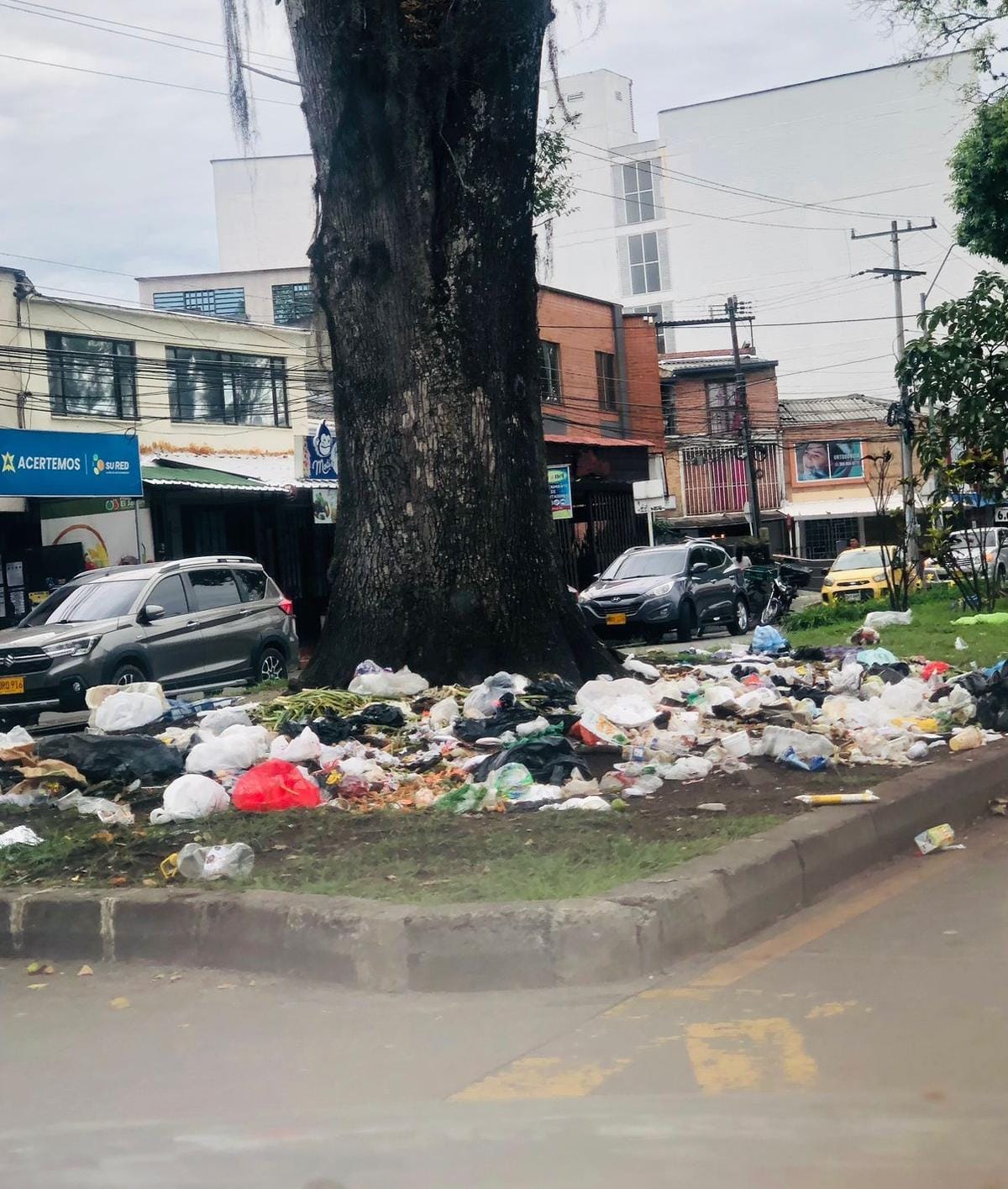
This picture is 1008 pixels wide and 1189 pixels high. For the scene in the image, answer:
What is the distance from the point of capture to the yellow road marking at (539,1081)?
11.6ft

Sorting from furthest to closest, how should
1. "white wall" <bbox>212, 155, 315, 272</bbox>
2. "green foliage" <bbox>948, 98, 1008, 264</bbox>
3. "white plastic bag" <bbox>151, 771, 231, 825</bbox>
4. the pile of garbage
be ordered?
"white wall" <bbox>212, 155, 315, 272</bbox> < "green foliage" <bbox>948, 98, 1008, 264</bbox> < the pile of garbage < "white plastic bag" <bbox>151, 771, 231, 825</bbox>

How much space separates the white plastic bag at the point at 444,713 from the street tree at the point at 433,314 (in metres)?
0.65

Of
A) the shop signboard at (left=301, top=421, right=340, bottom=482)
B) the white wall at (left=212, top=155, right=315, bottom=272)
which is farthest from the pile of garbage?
the white wall at (left=212, top=155, right=315, bottom=272)

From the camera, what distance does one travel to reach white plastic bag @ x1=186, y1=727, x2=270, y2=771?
24.8ft

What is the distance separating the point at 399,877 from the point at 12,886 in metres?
1.58

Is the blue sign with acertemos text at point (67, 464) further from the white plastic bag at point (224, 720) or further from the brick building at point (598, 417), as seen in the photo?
the brick building at point (598, 417)

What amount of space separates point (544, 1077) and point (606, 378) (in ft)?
125

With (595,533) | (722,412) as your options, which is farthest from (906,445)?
(722,412)

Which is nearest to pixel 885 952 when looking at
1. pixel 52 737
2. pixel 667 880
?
pixel 667 880

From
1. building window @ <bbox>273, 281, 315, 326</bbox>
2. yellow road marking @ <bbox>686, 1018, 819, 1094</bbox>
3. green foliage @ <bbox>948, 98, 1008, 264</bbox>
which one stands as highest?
building window @ <bbox>273, 281, 315, 326</bbox>

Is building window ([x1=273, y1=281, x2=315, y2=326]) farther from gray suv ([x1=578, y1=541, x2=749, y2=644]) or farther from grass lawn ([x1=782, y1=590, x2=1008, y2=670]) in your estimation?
grass lawn ([x1=782, y1=590, x2=1008, y2=670])

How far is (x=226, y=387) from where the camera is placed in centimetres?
3022

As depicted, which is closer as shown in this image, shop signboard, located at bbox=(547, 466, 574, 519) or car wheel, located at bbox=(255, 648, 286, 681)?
car wheel, located at bbox=(255, 648, 286, 681)

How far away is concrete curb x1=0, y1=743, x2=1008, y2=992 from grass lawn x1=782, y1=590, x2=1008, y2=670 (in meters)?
6.32
